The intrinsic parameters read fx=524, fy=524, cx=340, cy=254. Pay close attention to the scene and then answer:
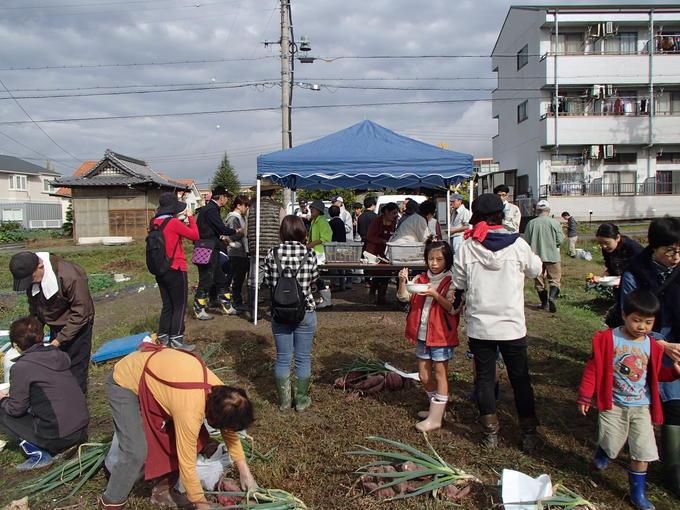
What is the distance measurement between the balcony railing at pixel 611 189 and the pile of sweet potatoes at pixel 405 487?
75.8 feet

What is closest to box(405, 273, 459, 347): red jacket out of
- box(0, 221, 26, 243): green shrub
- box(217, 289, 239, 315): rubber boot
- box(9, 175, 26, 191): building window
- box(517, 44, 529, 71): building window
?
box(217, 289, 239, 315): rubber boot

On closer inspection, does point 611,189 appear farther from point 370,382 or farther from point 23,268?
point 23,268

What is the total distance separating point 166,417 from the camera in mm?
2717

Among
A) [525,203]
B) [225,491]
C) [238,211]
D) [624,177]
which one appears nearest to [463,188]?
[525,203]

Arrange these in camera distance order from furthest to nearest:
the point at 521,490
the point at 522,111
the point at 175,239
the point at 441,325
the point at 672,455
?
the point at 522,111 → the point at 175,239 → the point at 441,325 → the point at 672,455 → the point at 521,490

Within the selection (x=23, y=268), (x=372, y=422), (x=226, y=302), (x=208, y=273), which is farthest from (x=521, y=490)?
(x=226, y=302)

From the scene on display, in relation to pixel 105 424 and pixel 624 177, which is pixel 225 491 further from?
pixel 624 177

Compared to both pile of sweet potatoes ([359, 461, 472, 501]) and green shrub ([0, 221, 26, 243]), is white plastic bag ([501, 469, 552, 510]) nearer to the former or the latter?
pile of sweet potatoes ([359, 461, 472, 501])

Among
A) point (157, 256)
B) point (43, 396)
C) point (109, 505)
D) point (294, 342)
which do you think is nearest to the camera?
point (109, 505)

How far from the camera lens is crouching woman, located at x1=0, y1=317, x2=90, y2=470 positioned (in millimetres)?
3328

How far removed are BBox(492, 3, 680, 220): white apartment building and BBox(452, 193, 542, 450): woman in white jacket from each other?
21.2m

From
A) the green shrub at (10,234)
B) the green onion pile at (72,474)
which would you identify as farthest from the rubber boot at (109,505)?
the green shrub at (10,234)

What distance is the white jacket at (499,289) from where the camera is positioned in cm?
337

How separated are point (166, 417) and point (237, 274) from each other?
5.44 m
